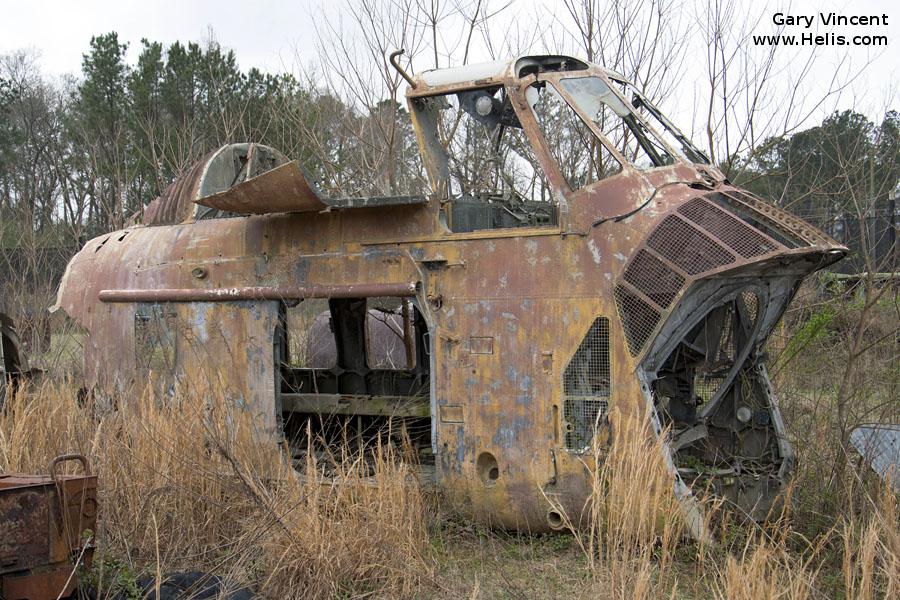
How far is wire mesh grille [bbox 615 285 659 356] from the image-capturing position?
471 cm

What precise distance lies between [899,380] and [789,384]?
153 cm

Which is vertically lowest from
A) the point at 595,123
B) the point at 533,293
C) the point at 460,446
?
the point at 460,446

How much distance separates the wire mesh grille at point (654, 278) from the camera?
4.64 metres

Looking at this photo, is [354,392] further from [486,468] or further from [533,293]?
[533,293]

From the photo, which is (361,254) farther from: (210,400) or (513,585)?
(513,585)

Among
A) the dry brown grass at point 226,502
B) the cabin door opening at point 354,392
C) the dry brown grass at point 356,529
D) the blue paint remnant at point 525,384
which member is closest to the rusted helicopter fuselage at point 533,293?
the blue paint remnant at point 525,384

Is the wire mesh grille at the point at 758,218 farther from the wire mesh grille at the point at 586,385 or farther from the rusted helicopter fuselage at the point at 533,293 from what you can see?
the wire mesh grille at the point at 586,385

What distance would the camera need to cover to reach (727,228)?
4684mm

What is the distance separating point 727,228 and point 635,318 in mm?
703

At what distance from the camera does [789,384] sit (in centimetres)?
814

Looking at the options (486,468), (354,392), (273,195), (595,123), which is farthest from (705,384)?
(354,392)

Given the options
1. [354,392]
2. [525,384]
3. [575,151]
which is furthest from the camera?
[575,151]

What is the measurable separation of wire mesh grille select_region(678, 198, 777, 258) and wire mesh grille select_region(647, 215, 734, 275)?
0.22 ft

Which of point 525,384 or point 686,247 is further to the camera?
point 525,384
